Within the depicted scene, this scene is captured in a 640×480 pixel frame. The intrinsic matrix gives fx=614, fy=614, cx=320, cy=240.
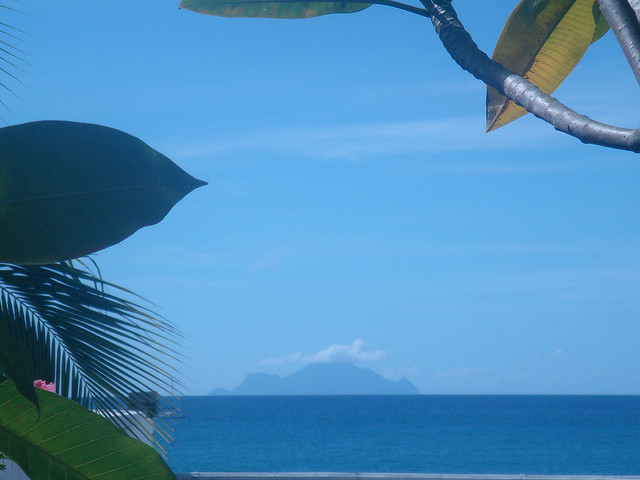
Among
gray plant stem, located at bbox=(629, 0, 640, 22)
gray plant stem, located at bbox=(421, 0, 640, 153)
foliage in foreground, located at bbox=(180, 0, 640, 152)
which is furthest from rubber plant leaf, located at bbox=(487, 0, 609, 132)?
gray plant stem, located at bbox=(629, 0, 640, 22)

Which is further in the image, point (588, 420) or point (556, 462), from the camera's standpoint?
point (588, 420)

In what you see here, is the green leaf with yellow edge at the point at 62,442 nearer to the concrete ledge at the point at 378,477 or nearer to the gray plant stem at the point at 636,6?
the gray plant stem at the point at 636,6

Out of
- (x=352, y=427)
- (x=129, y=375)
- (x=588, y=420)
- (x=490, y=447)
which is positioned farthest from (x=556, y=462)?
(x=129, y=375)

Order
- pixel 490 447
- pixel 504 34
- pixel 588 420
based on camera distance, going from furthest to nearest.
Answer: pixel 588 420, pixel 490 447, pixel 504 34

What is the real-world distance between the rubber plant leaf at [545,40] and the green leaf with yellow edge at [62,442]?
0.92 metres

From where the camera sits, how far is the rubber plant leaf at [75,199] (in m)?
0.43

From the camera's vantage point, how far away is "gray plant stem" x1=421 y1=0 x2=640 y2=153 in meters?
0.76

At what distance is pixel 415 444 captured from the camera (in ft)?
150

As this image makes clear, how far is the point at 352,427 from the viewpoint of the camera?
184 feet

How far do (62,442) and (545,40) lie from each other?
1029 millimetres

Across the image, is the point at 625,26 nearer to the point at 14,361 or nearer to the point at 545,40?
the point at 545,40

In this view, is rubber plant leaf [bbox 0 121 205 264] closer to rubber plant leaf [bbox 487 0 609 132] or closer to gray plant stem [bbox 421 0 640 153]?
gray plant stem [bbox 421 0 640 153]

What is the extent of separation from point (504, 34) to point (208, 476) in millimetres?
8471

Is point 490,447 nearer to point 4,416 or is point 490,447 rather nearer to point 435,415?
point 435,415
